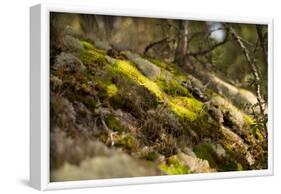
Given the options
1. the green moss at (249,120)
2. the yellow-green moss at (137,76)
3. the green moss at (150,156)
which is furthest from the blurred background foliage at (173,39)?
the green moss at (150,156)

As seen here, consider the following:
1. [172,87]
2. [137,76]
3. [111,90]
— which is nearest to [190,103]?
[172,87]

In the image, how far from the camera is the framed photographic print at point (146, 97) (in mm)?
5578

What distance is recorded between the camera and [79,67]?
18.8 feet

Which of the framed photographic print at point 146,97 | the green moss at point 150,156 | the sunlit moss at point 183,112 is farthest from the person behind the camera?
the sunlit moss at point 183,112

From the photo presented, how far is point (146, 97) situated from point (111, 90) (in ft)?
1.09

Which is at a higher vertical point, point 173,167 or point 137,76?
point 137,76

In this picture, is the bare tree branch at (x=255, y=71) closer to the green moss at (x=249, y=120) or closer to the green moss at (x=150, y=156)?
the green moss at (x=249, y=120)

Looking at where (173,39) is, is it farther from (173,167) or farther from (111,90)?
(173,167)

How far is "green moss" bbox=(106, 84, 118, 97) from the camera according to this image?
582 cm

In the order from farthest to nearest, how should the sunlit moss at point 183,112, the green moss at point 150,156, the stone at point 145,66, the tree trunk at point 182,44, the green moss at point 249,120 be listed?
the green moss at point 249,120 < the tree trunk at point 182,44 < the sunlit moss at point 183,112 < the stone at point 145,66 < the green moss at point 150,156

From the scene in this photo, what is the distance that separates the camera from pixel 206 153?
6227mm

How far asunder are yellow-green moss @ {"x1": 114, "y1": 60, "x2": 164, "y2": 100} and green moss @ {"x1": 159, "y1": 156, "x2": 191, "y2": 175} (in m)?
0.53

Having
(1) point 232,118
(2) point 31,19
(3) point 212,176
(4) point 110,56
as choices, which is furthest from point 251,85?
(2) point 31,19
